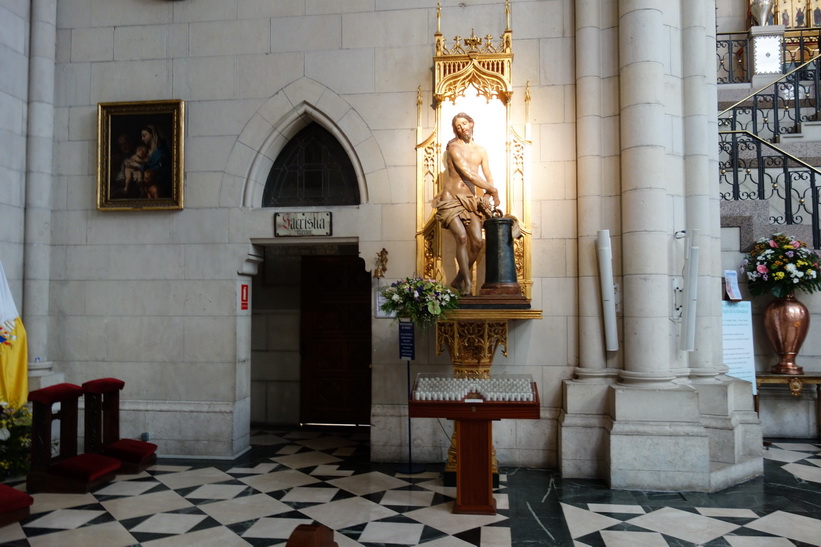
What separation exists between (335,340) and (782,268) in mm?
5580

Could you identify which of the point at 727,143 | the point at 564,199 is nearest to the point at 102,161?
the point at 564,199

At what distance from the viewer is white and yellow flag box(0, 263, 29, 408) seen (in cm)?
666

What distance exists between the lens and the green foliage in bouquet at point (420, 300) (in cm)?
593

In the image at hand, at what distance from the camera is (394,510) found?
5270mm

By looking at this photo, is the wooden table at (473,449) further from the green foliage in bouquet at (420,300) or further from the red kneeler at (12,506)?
the red kneeler at (12,506)

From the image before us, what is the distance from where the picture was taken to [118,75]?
7.44 metres

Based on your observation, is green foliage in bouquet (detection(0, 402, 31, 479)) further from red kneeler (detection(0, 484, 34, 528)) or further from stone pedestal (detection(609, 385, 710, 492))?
stone pedestal (detection(609, 385, 710, 492))

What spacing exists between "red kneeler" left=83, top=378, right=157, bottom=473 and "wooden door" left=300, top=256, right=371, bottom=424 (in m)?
2.69

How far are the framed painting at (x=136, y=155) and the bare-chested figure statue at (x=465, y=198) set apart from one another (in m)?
3.08

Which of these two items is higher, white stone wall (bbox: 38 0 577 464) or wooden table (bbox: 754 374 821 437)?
white stone wall (bbox: 38 0 577 464)

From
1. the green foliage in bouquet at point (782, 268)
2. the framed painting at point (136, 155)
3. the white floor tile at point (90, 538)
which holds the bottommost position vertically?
the white floor tile at point (90, 538)

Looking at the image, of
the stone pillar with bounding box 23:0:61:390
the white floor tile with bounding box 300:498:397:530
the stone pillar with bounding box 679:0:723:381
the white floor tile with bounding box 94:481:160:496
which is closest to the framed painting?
the stone pillar with bounding box 23:0:61:390

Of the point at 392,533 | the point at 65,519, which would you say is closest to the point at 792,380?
the point at 392,533

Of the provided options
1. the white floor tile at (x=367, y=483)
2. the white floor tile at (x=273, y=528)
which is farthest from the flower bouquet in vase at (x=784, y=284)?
the white floor tile at (x=273, y=528)
